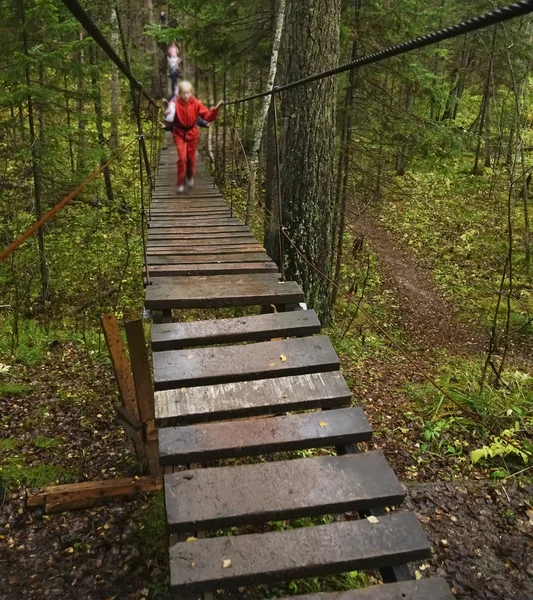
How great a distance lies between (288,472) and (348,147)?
21.9ft

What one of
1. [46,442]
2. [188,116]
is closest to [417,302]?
[188,116]

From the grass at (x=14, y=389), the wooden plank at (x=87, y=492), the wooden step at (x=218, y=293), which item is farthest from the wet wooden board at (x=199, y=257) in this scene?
the grass at (x=14, y=389)

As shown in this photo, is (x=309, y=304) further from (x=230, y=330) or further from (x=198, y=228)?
(x=230, y=330)

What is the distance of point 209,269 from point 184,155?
329 centimetres

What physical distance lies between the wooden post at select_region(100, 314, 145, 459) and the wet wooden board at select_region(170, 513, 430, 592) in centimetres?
203

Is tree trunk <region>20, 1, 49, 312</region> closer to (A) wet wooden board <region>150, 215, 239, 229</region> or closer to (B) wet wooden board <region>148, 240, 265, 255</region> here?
(A) wet wooden board <region>150, 215, 239, 229</region>

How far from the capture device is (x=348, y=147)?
794cm

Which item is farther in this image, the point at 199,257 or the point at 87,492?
the point at 199,257

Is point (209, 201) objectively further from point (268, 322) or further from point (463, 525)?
point (463, 525)

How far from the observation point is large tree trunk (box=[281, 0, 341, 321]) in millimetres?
4754

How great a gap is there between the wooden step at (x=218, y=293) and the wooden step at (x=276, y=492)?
1.42 meters

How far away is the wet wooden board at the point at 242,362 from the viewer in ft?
9.16

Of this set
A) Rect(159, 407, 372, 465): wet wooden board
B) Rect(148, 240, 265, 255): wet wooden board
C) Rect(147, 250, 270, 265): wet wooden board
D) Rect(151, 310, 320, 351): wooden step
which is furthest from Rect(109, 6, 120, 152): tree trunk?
Rect(159, 407, 372, 465): wet wooden board

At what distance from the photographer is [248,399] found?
105 inches
